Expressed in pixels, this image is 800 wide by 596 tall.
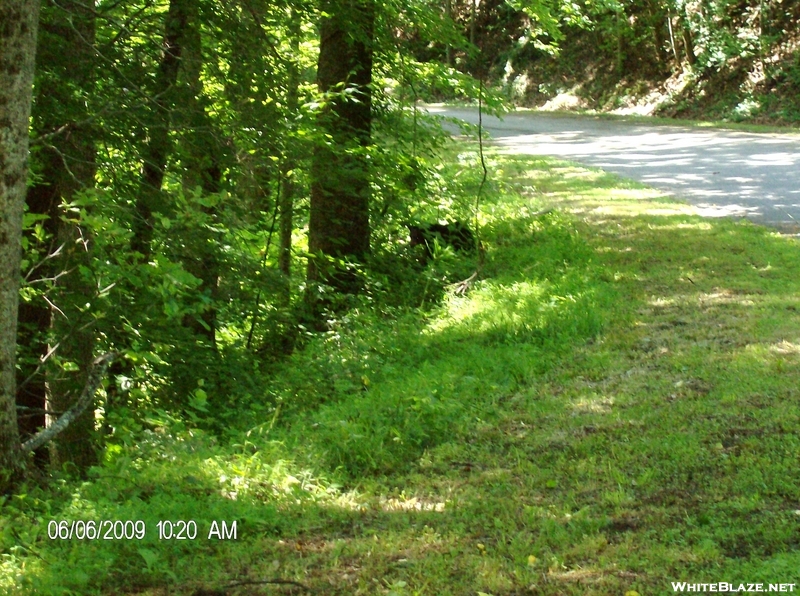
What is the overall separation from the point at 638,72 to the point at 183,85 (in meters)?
28.3

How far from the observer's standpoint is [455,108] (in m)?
31.4

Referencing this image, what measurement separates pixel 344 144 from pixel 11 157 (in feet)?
18.3

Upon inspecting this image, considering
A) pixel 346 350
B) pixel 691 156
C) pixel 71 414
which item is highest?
pixel 691 156

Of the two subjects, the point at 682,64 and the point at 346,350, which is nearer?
the point at 346,350

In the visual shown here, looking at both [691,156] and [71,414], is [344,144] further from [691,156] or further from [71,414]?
[691,156]

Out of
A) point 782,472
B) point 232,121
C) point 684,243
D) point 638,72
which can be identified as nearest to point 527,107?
point 638,72

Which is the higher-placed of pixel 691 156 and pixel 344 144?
pixel 344 144

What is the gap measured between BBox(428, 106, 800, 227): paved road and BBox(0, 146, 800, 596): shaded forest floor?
12.2 ft

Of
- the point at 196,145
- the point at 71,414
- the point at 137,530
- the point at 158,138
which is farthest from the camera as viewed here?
the point at 196,145

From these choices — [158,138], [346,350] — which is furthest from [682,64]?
[158,138]

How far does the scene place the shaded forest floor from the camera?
4.08m

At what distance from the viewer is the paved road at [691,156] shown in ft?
41.2

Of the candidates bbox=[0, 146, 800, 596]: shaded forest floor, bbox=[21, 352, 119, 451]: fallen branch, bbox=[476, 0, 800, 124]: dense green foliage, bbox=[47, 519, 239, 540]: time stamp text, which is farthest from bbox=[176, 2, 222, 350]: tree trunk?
bbox=[476, 0, 800, 124]: dense green foliage

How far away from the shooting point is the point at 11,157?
4.54 metres
